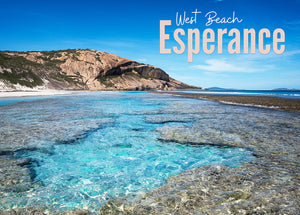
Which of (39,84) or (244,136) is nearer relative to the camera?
(244,136)

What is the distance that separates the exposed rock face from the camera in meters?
70.1

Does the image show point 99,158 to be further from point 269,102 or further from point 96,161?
point 269,102

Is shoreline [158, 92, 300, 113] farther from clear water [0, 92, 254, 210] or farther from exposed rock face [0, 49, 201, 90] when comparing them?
exposed rock face [0, 49, 201, 90]

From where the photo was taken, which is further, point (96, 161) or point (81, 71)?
point (81, 71)

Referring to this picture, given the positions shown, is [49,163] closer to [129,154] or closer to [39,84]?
[129,154]

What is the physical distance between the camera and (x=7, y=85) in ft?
168

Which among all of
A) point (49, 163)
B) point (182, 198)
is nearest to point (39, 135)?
point (49, 163)

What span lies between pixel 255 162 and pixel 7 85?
63.0 m

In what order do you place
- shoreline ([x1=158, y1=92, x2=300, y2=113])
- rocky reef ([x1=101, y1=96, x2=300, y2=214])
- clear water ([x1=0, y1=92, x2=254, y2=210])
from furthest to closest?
shoreline ([x1=158, y1=92, x2=300, y2=113]), clear water ([x1=0, y1=92, x2=254, y2=210]), rocky reef ([x1=101, y1=96, x2=300, y2=214])

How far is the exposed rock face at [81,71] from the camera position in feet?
230

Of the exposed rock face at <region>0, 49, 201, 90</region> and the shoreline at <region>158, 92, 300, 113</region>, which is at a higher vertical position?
the exposed rock face at <region>0, 49, 201, 90</region>

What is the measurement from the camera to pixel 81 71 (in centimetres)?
10719

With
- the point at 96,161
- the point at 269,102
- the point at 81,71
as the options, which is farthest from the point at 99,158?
the point at 81,71

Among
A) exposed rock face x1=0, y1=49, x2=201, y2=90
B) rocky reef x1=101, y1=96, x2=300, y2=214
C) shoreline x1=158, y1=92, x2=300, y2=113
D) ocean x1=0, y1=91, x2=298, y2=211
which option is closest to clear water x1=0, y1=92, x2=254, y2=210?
ocean x1=0, y1=91, x2=298, y2=211
